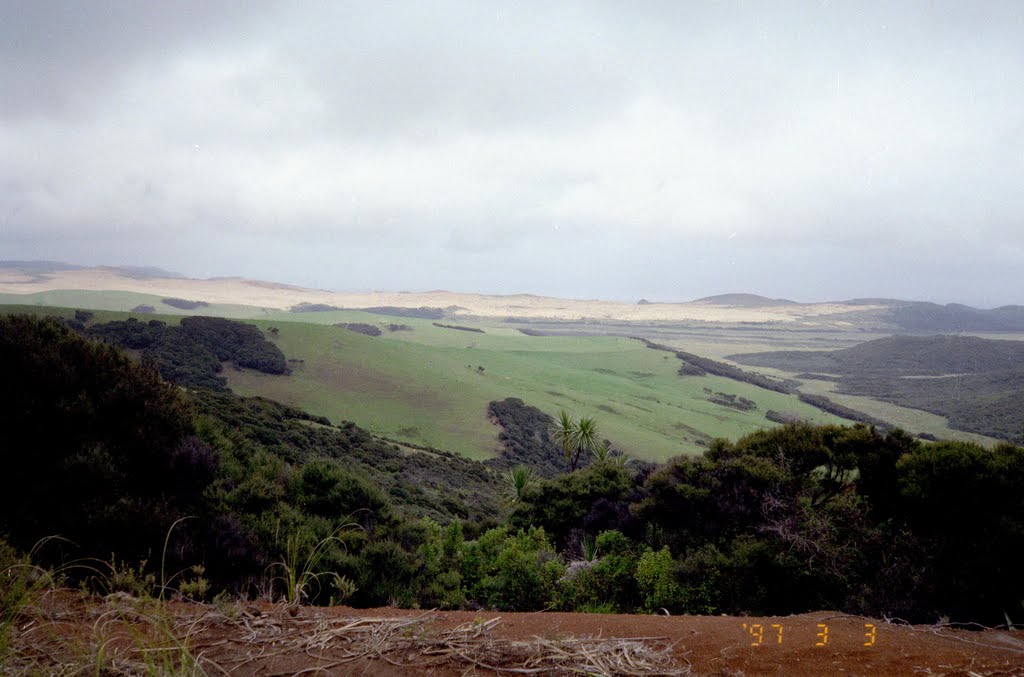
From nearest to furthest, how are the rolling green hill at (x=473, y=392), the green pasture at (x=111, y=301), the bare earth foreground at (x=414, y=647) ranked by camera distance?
the bare earth foreground at (x=414, y=647) < the rolling green hill at (x=473, y=392) < the green pasture at (x=111, y=301)

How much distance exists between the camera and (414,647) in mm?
3188

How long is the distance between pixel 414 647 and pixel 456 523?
7835 millimetres

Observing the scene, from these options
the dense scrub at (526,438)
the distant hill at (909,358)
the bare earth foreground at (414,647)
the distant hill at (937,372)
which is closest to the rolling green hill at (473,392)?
the dense scrub at (526,438)

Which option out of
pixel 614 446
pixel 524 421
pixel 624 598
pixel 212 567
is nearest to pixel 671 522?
pixel 624 598

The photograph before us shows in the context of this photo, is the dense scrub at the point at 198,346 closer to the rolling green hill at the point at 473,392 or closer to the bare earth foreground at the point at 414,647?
the rolling green hill at the point at 473,392

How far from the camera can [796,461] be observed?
1267 centimetres

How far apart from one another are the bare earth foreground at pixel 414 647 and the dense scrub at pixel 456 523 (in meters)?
0.44

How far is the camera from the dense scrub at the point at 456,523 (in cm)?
582

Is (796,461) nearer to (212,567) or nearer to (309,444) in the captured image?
(212,567)

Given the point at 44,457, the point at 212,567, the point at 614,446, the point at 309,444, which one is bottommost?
the point at 614,446

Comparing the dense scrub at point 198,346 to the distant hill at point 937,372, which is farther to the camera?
the distant hill at point 937,372

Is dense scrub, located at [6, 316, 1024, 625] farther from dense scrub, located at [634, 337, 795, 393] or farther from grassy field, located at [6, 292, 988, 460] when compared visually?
dense scrub, located at [634, 337, 795, 393]

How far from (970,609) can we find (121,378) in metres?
11.8

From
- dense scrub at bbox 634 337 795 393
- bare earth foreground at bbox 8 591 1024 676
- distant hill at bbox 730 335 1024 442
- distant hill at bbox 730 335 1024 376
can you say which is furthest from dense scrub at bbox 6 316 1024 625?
distant hill at bbox 730 335 1024 376
